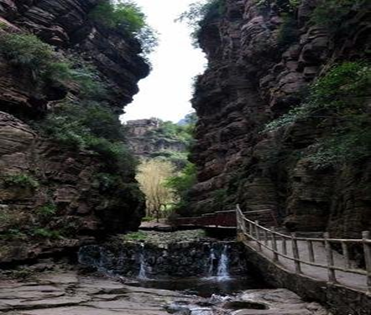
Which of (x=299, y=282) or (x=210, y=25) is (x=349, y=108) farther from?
(x=210, y=25)

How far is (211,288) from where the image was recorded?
1336 centimetres

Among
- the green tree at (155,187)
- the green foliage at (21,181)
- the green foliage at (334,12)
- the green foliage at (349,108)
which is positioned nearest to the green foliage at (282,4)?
the green foliage at (334,12)

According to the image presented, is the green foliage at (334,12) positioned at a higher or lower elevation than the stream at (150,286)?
higher

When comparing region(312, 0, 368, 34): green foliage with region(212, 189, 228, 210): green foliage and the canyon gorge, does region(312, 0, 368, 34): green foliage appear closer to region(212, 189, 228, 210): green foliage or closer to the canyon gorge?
the canyon gorge

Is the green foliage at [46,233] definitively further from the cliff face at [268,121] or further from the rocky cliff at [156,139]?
the rocky cliff at [156,139]

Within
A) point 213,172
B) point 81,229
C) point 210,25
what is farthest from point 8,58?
point 210,25

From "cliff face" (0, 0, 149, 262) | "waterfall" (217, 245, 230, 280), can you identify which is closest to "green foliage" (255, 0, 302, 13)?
"cliff face" (0, 0, 149, 262)

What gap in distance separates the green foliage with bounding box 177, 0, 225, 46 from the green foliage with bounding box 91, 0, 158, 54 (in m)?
6.28

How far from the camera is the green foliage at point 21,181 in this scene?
13.5m

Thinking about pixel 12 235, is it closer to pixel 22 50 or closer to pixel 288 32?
pixel 22 50

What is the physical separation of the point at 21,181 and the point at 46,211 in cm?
153

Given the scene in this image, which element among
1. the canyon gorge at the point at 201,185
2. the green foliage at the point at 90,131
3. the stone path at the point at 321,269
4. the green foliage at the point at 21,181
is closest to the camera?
the stone path at the point at 321,269

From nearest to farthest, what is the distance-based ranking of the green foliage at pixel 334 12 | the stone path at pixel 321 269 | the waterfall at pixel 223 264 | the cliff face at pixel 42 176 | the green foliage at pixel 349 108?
the stone path at pixel 321 269 → the green foliage at pixel 349 108 → the cliff face at pixel 42 176 → the waterfall at pixel 223 264 → the green foliage at pixel 334 12

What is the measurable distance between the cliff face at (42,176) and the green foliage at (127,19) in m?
6.31
